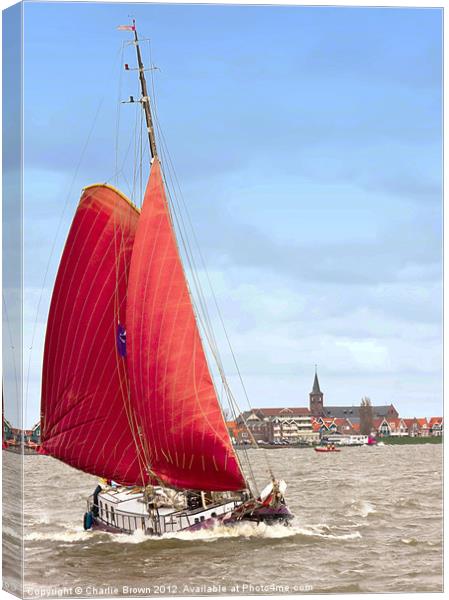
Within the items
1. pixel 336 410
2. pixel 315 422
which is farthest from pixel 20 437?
pixel 336 410

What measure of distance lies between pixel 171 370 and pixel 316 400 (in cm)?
238

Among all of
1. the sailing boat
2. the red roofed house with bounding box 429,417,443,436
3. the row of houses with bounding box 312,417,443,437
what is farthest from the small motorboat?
the red roofed house with bounding box 429,417,443,436

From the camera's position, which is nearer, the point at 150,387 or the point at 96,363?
the point at 150,387

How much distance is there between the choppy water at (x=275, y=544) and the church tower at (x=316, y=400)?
0.71 metres

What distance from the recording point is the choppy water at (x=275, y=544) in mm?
Answer: 24266

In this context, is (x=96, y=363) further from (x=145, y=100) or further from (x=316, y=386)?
(x=145, y=100)

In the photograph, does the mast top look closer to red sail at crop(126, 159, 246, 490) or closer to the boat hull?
red sail at crop(126, 159, 246, 490)

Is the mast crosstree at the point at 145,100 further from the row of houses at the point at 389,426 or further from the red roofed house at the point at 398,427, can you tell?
the red roofed house at the point at 398,427

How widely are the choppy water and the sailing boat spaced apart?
35 centimetres

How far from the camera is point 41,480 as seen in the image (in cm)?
2467

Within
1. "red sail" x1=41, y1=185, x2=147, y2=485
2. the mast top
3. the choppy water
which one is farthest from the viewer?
"red sail" x1=41, y1=185, x2=147, y2=485

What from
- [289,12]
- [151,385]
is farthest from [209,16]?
[151,385]

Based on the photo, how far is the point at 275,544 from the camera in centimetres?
2555

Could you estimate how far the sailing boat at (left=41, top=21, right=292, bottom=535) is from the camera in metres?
26.0
